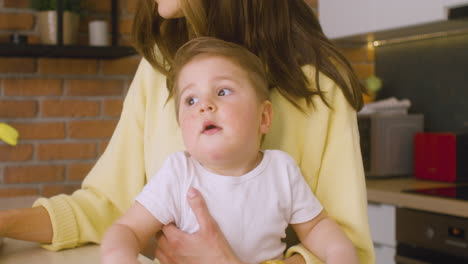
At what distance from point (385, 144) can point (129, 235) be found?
6.63 ft

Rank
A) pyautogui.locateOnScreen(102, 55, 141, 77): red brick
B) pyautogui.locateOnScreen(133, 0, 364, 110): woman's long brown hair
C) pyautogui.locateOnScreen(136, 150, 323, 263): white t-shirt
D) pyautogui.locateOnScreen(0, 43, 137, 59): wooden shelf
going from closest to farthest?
pyautogui.locateOnScreen(136, 150, 323, 263): white t-shirt
pyautogui.locateOnScreen(133, 0, 364, 110): woman's long brown hair
pyautogui.locateOnScreen(0, 43, 137, 59): wooden shelf
pyautogui.locateOnScreen(102, 55, 141, 77): red brick

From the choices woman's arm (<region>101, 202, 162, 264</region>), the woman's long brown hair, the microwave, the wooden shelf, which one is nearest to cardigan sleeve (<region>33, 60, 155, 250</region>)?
the woman's long brown hair

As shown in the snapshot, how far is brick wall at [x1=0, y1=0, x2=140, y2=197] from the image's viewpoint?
253cm

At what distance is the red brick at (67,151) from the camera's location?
102 inches

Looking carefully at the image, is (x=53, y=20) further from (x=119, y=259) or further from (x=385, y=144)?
(x=119, y=259)

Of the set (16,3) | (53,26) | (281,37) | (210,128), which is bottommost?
(210,128)

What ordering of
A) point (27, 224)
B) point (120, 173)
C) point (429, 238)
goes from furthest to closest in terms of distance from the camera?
1. point (429, 238)
2. point (120, 173)
3. point (27, 224)

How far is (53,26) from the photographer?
96.8 inches

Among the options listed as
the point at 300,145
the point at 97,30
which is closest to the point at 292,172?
the point at 300,145

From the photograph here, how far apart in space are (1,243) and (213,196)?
0.47m

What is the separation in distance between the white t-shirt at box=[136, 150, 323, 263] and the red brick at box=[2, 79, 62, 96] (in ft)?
5.57

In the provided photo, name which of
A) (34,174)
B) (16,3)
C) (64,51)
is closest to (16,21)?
(16,3)

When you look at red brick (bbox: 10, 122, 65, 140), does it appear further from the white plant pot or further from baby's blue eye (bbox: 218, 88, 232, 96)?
baby's blue eye (bbox: 218, 88, 232, 96)

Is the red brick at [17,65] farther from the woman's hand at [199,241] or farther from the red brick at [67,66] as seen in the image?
the woman's hand at [199,241]
